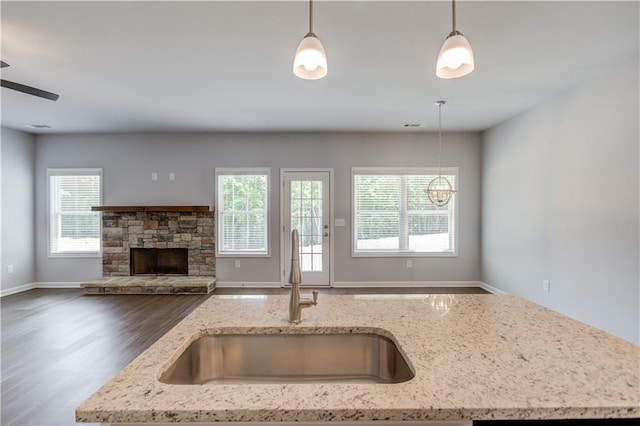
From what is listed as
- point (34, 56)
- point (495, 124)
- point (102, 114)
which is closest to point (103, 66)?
point (34, 56)

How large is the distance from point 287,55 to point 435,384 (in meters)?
2.73

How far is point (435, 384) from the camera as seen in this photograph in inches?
31.0

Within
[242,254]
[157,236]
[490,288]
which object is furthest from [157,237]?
[490,288]

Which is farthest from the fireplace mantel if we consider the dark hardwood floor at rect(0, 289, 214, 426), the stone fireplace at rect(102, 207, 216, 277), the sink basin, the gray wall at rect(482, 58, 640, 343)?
the gray wall at rect(482, 58, 640, 343)

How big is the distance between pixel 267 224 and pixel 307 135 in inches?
66.7

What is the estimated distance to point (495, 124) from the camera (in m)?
5.00

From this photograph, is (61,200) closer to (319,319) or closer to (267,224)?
(267,224)

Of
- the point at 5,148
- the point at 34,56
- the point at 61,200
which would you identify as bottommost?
the point at 61,200

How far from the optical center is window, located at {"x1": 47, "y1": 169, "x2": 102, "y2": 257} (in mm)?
5539

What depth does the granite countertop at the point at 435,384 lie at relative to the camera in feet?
2.28

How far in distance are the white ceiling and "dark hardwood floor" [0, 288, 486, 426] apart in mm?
2705

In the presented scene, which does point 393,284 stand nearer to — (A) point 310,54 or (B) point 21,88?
(A) point 310,54

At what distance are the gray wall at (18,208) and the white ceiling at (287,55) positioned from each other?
1091mm

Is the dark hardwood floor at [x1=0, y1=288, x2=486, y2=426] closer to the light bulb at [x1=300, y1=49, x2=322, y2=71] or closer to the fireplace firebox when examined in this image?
the fireplace firebox
